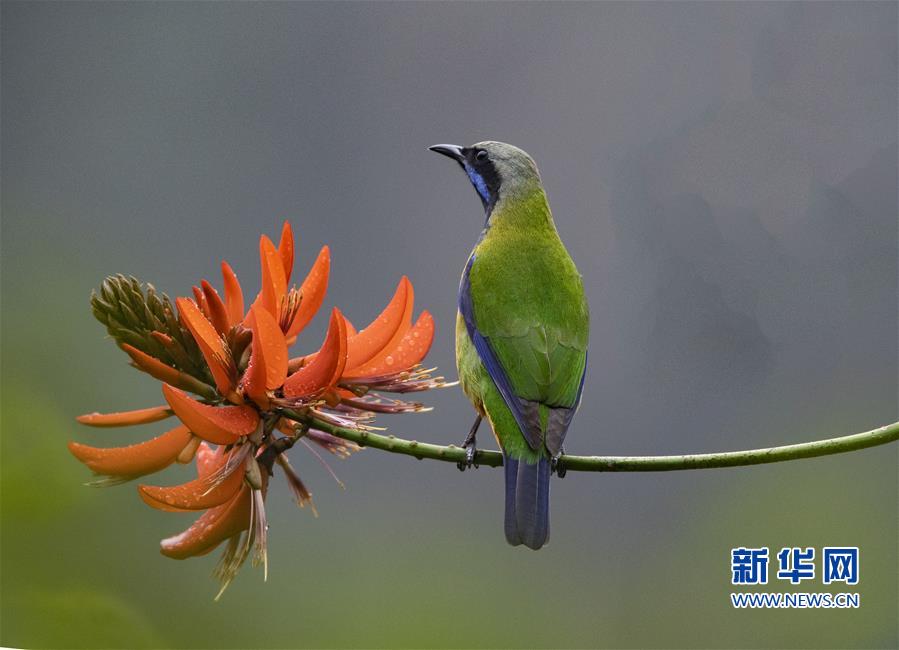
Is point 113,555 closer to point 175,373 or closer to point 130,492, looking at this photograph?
point 130,492

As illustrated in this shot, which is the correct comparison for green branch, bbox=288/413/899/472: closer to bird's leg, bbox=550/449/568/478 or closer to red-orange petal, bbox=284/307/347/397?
red-orange petal, bbox=284/307/347/397

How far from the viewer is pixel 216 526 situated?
56.5 inches

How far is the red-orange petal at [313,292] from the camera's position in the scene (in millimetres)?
1543

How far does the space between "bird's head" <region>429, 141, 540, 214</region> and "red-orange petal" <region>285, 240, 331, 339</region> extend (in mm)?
1024

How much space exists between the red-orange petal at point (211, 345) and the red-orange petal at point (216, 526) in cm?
16

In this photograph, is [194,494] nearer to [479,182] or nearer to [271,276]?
[271,276]

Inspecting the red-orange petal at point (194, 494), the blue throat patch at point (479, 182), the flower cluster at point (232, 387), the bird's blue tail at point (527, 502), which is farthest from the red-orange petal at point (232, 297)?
the blue throat patch at point (479, 182)

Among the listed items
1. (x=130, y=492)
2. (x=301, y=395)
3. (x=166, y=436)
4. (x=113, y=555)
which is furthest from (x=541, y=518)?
(x=130, y=492)

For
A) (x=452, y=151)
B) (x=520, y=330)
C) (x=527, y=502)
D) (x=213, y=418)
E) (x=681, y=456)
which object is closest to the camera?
(x=681, y=456)

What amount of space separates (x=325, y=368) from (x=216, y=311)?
0.19m

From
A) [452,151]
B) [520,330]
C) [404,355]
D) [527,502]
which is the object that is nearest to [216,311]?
[404,355]

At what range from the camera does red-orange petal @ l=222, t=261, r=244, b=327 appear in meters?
1.51

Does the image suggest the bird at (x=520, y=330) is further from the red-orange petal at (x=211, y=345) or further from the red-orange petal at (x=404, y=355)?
the red-orange petal at (x=211, y=345)

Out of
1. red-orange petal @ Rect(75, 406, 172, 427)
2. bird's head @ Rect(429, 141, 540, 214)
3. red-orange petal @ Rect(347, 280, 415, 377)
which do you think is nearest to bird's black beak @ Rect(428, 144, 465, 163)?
bird's head @ Rect(429, 141, 540, 214)
